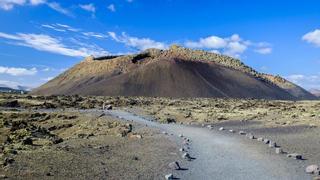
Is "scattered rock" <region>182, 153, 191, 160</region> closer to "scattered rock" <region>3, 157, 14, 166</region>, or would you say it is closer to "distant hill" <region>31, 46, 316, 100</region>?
"scattered rock" <region>3, 157, 14, 166</region>

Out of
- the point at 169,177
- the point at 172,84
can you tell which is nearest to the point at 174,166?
the point at 169,177

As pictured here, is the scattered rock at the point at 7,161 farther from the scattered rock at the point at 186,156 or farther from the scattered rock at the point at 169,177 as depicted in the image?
the scattered rock at the point at 186,156

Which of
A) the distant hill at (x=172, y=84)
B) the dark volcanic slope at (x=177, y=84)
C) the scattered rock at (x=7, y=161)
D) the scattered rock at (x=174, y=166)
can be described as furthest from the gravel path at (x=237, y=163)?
the dark volcanic slope at (x=177, y=84)

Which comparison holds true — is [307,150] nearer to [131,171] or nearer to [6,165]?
[131,171]

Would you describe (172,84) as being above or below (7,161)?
above

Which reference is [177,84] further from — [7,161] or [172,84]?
[7,161]

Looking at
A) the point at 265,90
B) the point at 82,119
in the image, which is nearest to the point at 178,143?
the point at 82,119

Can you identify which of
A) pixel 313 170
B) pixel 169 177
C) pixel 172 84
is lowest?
pixel 169 177

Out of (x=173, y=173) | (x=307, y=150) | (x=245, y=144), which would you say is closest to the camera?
(x=173, y=173)

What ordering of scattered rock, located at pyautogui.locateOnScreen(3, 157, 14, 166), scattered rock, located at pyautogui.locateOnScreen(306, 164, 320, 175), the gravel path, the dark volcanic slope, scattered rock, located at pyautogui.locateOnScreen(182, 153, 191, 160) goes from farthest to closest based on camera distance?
1. the dark volcanic slope
2. scattered rock, located at pyautogui.locateOnScreen(182, 153, 191, 160)
3. scattered rock, located at pyautogui.locateOnScreen(306, 164, 320, 175)
4. the gravel path
5. scattered rock, located at pyautogui.locateOnScreen(3, 157, 14, 166)

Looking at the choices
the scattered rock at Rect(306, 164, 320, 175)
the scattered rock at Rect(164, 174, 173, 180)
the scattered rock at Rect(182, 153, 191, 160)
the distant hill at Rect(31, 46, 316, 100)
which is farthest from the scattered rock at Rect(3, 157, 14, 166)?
the distant hill at Rect(31, 46, 316, 100)

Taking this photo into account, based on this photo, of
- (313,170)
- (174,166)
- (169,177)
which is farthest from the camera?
(174,166)

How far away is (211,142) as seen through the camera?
1024 inches

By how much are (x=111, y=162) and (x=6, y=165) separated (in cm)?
415
